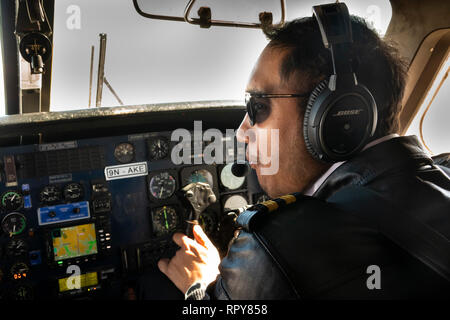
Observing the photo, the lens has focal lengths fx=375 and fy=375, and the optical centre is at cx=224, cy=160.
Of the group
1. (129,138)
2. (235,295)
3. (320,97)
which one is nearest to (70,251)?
(129,138)

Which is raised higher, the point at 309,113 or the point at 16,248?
the point at 309,113

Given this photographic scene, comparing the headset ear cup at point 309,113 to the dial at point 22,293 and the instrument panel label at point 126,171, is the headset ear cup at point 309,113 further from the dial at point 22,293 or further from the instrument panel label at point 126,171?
the dial at point 22,293

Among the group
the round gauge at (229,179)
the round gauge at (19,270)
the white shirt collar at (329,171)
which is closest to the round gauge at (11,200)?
the round gauge at (19,270)

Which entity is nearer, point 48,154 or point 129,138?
point 48,154

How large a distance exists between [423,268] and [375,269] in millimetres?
98

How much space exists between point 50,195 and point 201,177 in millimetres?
914

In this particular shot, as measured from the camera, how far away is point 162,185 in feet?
7.91

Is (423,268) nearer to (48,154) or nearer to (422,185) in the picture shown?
(422,185)

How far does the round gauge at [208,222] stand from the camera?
8.23 feet

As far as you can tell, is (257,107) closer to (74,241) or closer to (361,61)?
(361,61)

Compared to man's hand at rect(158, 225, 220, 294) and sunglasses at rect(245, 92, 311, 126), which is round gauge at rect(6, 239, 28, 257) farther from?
sunglasses at rect(245, 92, 311, 126)

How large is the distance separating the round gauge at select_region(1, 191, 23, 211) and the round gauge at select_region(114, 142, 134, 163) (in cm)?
57

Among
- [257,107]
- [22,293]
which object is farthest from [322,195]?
[22,293]
